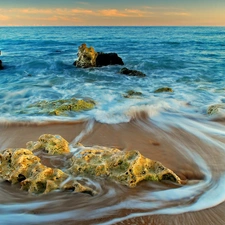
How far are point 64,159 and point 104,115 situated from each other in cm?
277

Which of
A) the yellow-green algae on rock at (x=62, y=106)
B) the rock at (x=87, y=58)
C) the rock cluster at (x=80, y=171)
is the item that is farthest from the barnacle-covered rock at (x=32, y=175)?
the rock at (x=87, y=58)

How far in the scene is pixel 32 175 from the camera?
359 cm

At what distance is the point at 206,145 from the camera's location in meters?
5.05

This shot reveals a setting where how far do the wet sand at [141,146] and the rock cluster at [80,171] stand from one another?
0.12m

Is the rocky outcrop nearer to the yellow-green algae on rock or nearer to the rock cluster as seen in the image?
the yellow-green algae on rock

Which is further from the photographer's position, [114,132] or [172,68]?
[172,68]

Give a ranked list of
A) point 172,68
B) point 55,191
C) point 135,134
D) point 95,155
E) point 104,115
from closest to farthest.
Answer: point 55,191 → point 95,155 → point 135,134 → point 104,115 → point 172,68

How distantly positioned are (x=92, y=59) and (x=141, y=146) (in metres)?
10.9

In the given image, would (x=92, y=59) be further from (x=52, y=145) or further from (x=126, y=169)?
(x=126, y=169)

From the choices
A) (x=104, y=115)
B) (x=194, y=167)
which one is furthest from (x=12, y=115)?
(x=194, y=167)

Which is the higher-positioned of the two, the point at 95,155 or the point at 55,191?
the point at 95,155

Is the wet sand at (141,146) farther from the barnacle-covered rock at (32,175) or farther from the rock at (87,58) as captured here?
the rock at (87,58)

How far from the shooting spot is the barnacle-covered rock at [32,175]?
3.49m

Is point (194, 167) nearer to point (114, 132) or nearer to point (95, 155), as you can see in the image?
point (95, 155)
